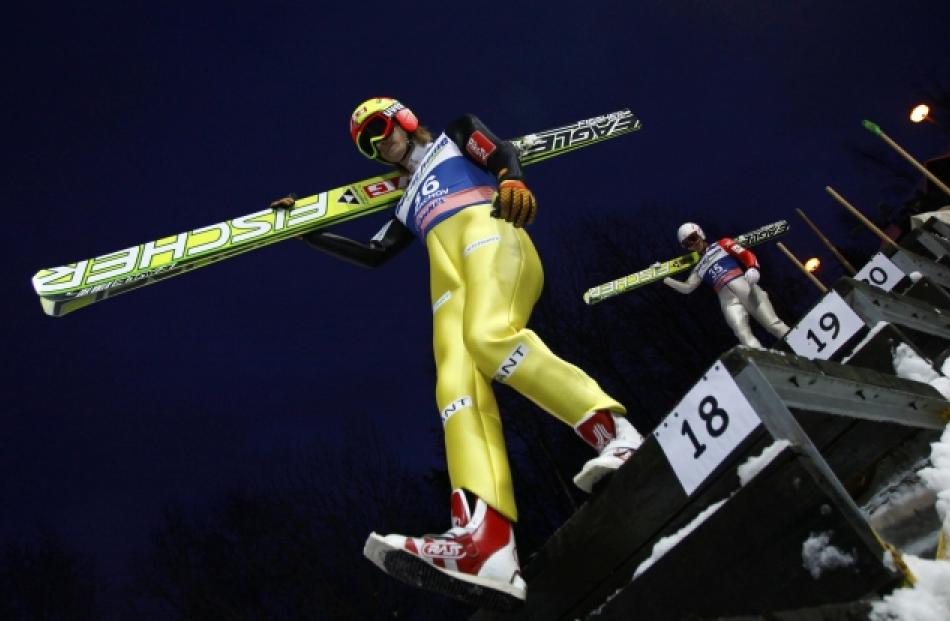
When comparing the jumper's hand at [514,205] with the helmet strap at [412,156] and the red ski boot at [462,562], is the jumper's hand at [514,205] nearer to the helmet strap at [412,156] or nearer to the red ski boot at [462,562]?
the helmet strap at [412,156]

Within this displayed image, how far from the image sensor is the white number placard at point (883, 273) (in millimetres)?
3949

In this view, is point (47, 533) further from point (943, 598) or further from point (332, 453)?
point (943, 598)

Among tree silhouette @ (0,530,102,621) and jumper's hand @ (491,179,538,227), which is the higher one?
tree silhouette @ (0,530,102,621)

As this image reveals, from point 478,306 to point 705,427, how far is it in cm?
132

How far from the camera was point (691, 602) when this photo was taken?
4.19 feet

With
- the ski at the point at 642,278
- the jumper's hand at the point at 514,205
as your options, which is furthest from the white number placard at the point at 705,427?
the ski at the point at 642,278

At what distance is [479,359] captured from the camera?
2.47 m

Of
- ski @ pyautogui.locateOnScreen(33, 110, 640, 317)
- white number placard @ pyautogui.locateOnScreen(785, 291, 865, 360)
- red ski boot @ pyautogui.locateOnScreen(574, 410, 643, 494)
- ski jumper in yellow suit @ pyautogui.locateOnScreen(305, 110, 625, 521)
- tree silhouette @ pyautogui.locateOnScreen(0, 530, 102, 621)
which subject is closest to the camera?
red ski boot @ pyautogui.locateOnScreen(574, 410, 643, 494)

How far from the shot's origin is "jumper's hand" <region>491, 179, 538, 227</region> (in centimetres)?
276

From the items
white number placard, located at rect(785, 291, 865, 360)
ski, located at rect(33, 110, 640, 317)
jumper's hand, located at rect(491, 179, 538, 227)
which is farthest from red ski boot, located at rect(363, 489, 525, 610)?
ski, located at rect(33, 110, 640, 317)

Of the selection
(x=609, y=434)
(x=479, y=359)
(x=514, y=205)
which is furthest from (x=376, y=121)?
(x=609, y=434)

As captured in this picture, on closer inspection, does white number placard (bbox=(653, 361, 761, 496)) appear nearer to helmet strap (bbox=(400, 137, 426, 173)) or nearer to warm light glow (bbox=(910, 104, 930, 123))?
helmet strap (bbox=(400, 137, 426, 173))

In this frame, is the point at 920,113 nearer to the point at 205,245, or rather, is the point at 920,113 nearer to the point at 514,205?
the point at 514,205

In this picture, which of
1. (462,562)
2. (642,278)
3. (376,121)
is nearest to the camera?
(462,562)
